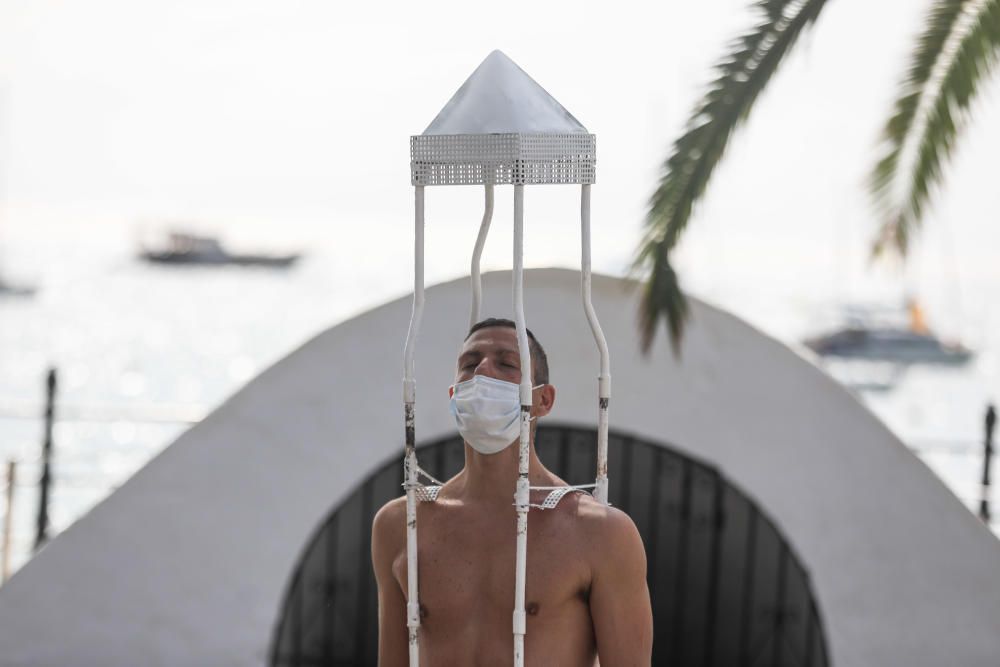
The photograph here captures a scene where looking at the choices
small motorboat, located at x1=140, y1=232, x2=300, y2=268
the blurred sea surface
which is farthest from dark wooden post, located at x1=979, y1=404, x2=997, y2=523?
small motorboat, located at x1=140, y1=232, x2=300, y2=268

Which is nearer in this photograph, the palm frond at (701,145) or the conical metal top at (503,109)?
the conical metal top at (503,109)

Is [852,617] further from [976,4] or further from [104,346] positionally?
[104,346]

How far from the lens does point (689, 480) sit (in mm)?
7477

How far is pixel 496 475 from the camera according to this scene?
3.40 m

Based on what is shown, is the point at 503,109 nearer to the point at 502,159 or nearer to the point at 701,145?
the point at 502,159

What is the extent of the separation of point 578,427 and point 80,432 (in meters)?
47.5

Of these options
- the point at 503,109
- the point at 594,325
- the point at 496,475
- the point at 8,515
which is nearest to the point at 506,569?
the point at 496,475

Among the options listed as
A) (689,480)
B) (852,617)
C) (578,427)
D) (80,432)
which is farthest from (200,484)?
(80,432)

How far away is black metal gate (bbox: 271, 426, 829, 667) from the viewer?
7336mm

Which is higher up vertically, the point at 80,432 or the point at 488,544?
the point at 488,544

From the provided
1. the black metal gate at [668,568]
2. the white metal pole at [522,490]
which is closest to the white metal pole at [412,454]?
the white metal pole at [522,490]

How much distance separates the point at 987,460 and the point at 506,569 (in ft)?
18.6

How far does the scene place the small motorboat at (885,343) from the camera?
5928 centimetres

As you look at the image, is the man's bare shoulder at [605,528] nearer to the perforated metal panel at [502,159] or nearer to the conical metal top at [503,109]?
the perforated metal panel at [502,159]
